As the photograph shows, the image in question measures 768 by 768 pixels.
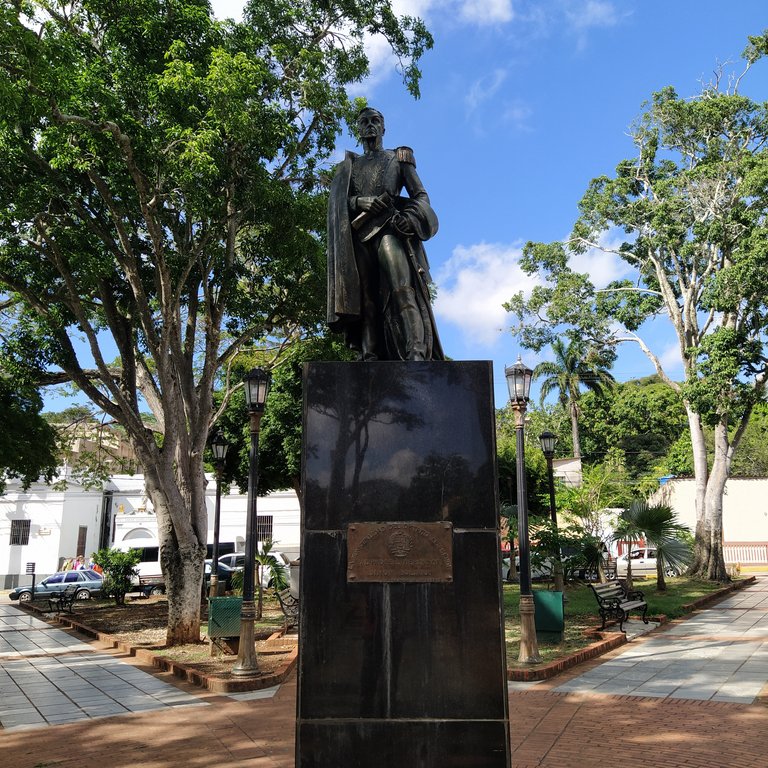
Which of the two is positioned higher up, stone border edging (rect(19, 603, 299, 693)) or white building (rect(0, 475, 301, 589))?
white building (rect(0, 475, 301, 589))

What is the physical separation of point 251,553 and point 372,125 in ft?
23.9

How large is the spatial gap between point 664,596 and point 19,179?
702 inches

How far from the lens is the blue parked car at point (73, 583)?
80.7ft

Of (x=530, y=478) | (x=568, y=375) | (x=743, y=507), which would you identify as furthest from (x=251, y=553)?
(x=568, y=375)

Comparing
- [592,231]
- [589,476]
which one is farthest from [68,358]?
[592,231]

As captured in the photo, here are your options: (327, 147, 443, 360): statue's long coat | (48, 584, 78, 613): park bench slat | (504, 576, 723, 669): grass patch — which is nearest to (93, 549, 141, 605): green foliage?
(48, 584, 78, 613): park bench slat

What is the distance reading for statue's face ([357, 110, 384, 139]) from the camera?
5.32m

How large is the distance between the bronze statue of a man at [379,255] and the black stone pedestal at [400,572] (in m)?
0.68

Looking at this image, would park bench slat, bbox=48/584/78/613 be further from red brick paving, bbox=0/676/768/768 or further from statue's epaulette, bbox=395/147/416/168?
statue's epaulette, bbox=395/147/416/168

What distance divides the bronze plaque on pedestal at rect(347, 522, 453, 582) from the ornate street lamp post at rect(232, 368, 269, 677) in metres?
6.55

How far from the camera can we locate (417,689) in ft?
12.7

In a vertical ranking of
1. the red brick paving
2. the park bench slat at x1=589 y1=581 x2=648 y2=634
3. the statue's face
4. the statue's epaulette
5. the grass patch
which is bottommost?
the grass patch

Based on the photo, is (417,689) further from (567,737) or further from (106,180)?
(106,180)

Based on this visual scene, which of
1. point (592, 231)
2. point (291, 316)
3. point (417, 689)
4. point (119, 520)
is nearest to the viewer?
point (417, 689)
